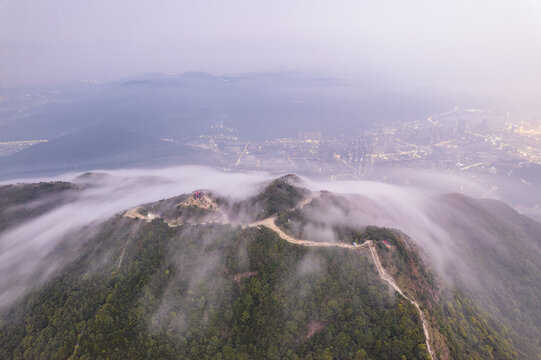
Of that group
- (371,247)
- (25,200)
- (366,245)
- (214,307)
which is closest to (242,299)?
(214,307)

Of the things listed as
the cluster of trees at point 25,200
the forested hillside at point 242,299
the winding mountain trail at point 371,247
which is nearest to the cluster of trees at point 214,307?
the forested hillside at point 242,299

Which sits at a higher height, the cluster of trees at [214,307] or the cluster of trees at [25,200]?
the cluster of trees at [25,200]

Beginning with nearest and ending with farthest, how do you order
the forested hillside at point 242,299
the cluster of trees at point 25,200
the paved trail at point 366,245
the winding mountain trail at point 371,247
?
the forested hillside at point 242,299
the winding mountain trail at point 371,247
the paved trail at point 366,245
the cluster of trees at point 25,200

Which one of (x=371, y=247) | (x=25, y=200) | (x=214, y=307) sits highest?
(x=25, y=200)

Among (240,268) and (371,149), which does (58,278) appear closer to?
(240,268)

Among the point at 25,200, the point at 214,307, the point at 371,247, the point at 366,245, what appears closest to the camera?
the point at 214,307

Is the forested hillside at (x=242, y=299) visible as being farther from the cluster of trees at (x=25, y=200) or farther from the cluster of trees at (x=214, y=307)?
the cluster of trees at (x=25, y=200)

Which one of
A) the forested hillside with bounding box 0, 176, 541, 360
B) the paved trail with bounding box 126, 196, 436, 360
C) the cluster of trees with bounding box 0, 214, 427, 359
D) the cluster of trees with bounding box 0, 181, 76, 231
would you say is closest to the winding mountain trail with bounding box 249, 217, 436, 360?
the paved trail with bounding box 126, 196, 436, 360

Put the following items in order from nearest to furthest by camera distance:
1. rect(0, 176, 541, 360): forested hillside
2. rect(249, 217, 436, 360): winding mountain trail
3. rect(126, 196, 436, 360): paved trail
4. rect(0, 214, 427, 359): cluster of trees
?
rect(0, 214, 427, 359): cluster of trees
rect(0, 176, 541, 360): forested hillside
rect(249, 217, 436, 360): winding mountain trail
rect(126, 196, 436, 360): paved trail

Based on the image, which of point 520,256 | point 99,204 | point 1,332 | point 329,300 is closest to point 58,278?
point 1,332

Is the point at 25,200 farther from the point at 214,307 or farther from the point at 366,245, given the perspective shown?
the point at 366,245

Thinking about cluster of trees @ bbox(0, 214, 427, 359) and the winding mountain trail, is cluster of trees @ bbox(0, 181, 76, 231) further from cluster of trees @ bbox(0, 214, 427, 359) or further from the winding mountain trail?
the winding mountain trail

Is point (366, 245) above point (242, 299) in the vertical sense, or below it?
above
